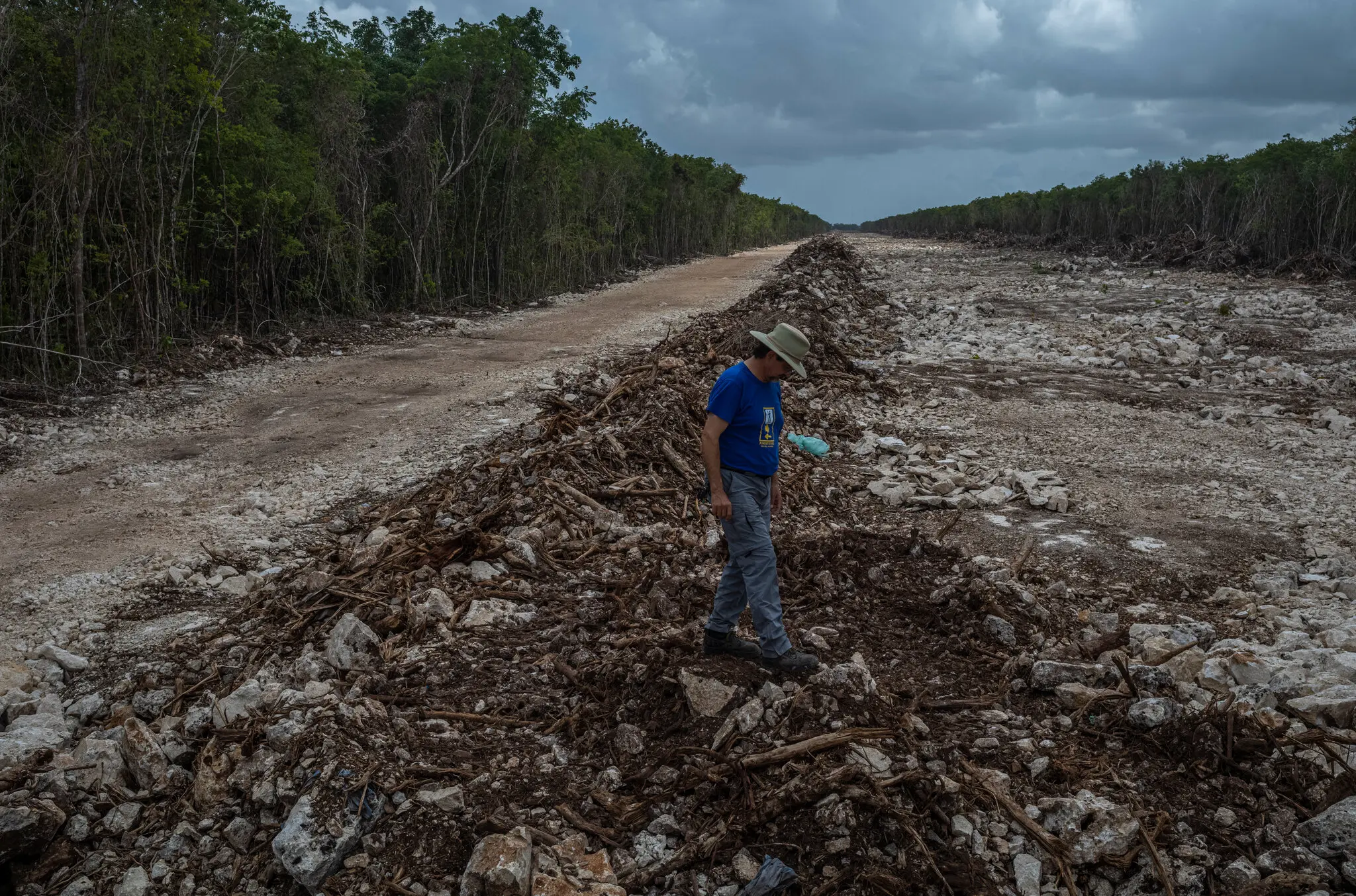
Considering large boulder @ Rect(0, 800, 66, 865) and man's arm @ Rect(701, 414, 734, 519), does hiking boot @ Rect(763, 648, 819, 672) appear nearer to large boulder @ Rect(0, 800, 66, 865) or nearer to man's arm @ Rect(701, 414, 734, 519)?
man's arm @ Rect(701, 414, 734, 519)

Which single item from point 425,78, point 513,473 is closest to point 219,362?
point 513,473

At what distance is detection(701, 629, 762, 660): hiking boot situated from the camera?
4039 millimetres

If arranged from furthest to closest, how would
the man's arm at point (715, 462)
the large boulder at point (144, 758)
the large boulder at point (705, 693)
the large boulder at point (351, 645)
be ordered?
the large boulder at point (351, 645) → the man's arm at point (715, 462) → the large boulder at point (705, 693) → the large boulder at point (144, 758)

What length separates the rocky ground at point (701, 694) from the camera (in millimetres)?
2996

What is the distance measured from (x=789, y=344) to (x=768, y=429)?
41 cm

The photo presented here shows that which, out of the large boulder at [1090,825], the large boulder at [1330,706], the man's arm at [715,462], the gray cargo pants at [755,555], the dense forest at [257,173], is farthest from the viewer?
the dense forest at [257,173]

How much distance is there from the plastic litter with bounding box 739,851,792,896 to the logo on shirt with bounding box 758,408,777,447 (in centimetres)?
171

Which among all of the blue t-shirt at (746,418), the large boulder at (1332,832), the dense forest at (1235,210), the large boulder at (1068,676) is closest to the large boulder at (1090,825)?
the large boulder at (1332,832)

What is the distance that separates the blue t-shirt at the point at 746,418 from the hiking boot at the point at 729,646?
783 millimetres

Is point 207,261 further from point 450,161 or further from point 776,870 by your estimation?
point 776,870

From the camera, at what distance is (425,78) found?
60.4 feet

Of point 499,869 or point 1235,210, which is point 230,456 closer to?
point 499,869

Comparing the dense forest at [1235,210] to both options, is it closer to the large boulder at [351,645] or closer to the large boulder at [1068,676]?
the large boulder at [1068,676]

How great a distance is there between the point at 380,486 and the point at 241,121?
28.6 ft
